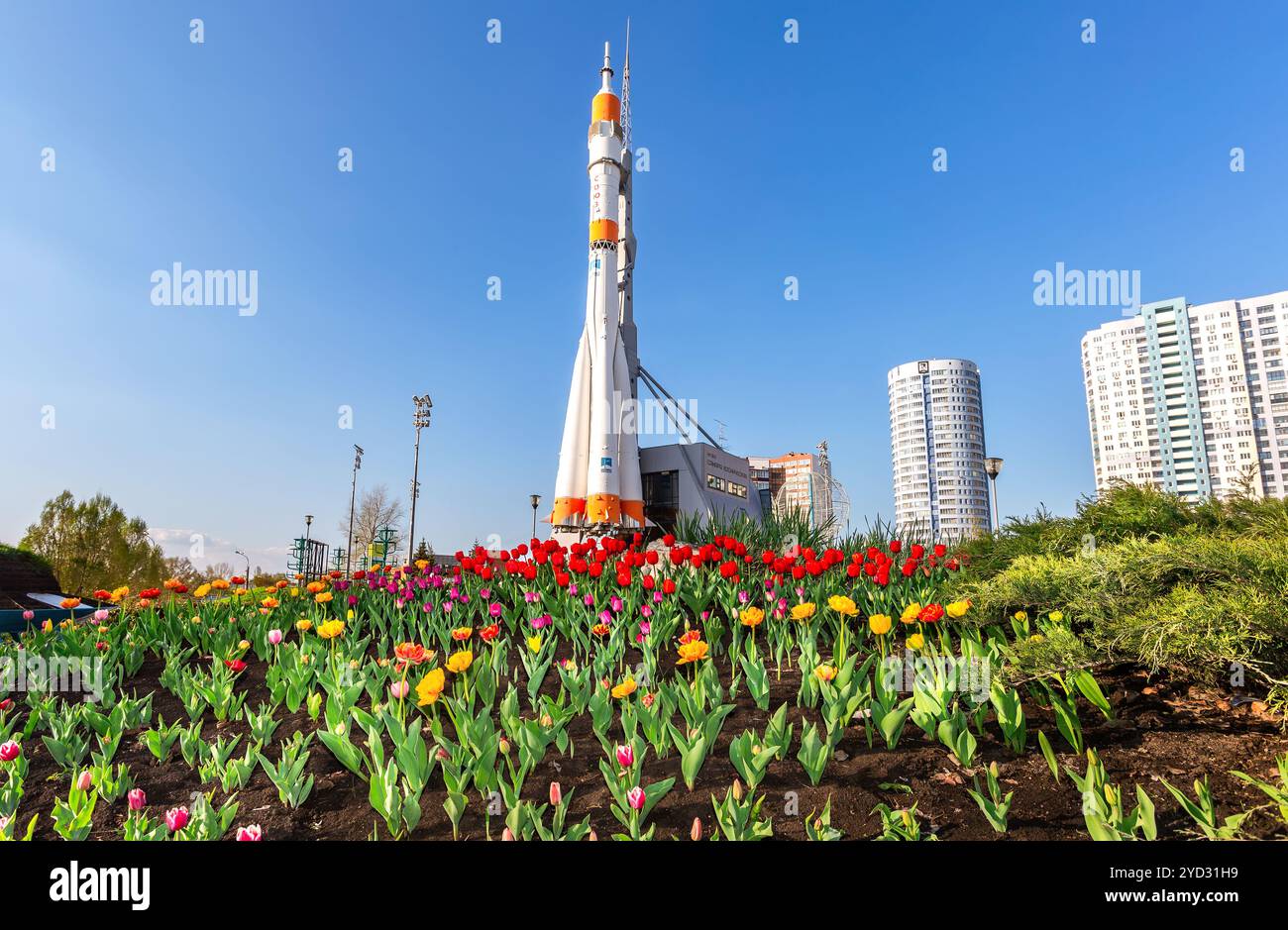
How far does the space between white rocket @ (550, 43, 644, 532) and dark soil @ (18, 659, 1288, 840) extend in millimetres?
20742

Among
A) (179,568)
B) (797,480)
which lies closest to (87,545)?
(179,568)

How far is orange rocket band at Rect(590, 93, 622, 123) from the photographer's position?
28438 mm

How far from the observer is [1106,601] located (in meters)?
3.83

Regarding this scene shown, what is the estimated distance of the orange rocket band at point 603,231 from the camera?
25.7 meters

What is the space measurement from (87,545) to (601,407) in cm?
2162

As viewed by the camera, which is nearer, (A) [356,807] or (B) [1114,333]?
(A) [356,807]

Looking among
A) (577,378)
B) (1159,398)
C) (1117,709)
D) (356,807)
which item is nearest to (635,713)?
(356,807)

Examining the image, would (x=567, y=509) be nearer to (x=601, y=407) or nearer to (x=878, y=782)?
(x=601, y=407)

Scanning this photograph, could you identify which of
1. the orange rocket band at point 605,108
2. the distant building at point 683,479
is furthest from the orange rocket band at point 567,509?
the orange rocket band at point 605,108

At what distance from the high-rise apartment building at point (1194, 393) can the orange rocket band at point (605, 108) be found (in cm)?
6381

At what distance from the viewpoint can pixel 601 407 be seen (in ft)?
81.9

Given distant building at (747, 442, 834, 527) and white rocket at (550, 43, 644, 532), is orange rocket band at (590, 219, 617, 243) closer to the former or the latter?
white rocket at (550, 43, 644, 532)
